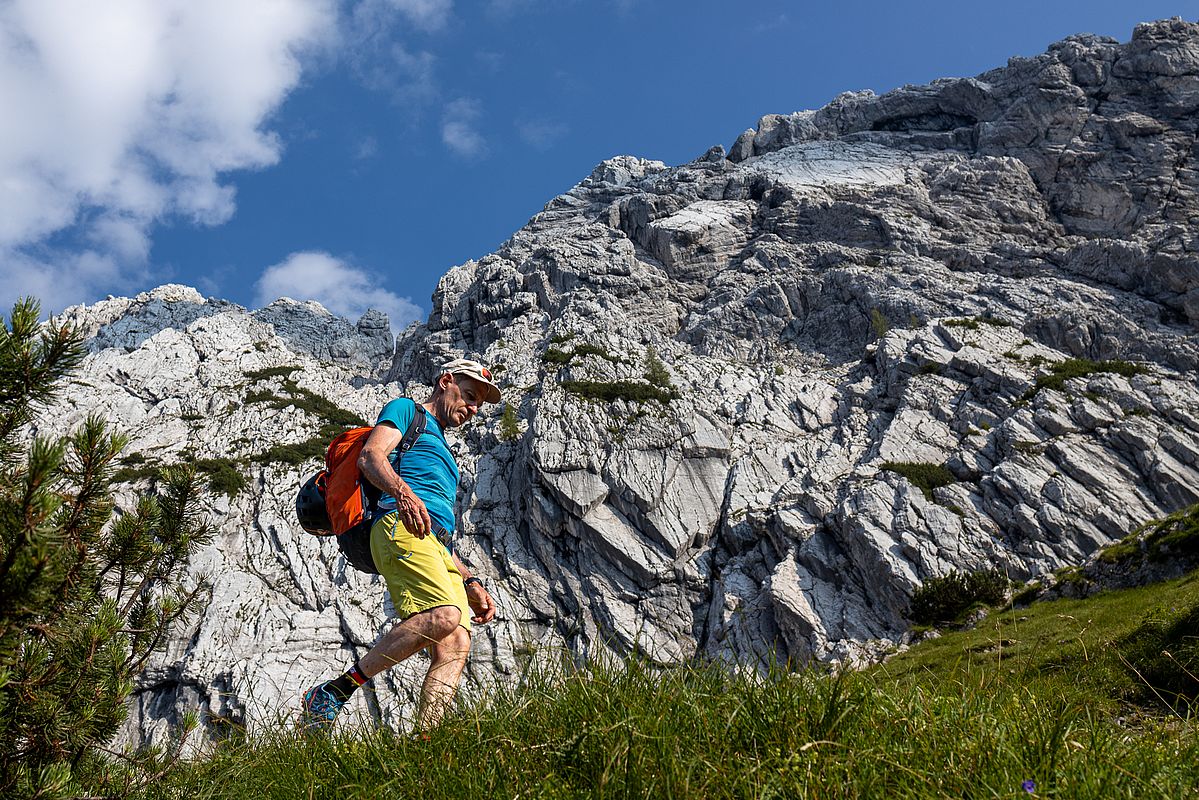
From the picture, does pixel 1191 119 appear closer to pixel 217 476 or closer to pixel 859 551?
pixel 859 551

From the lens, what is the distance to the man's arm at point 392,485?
4.48 m

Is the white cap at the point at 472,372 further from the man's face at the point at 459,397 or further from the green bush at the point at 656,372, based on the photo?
the green bush at the point at 656,372

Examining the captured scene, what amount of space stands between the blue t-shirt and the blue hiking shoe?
4.49 ft

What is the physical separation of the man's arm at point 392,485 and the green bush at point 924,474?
38.1m

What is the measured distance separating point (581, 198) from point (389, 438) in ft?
334

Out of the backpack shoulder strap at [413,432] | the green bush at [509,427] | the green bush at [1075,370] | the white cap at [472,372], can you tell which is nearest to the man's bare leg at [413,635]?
the backpack shoulder strap at [413,432]

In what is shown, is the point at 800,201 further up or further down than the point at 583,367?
further up

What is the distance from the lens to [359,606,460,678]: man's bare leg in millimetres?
4188

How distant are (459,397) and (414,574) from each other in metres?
1.73

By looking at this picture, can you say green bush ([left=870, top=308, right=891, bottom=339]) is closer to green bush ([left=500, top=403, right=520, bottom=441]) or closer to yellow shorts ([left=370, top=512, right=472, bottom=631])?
green bush ([left=500, top=403, right=520, bottom=441])

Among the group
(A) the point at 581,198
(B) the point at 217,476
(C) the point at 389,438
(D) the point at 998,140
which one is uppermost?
(A) the point at 581,198

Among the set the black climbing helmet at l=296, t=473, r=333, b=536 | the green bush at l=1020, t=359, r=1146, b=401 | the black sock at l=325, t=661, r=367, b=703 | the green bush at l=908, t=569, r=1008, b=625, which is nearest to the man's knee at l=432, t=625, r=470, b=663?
the black sock at l=325, t=661, r=367, b=703

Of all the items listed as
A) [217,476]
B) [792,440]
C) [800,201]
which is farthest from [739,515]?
[800,201]

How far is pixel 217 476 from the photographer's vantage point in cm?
4378
